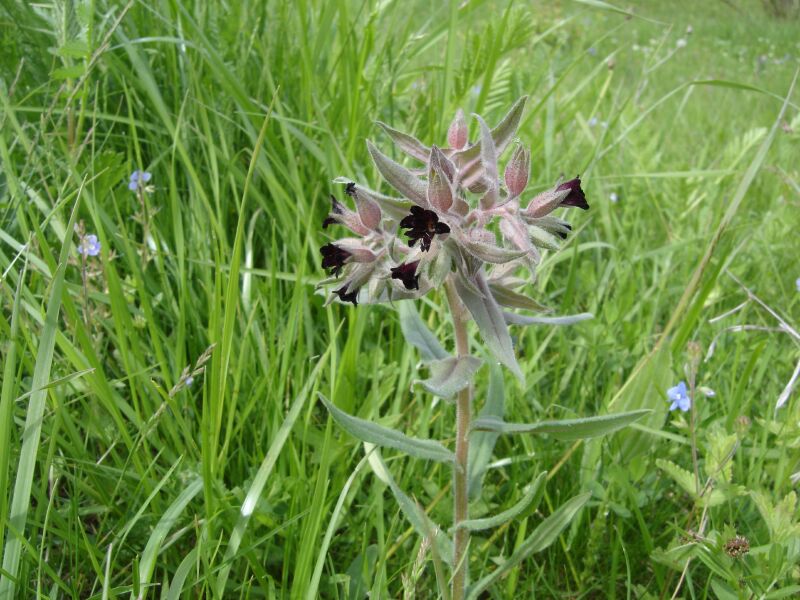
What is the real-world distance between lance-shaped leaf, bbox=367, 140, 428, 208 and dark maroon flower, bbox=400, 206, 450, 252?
0.30 feet

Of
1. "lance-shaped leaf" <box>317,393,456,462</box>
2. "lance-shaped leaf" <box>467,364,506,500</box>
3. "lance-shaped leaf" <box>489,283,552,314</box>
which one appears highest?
"lance-shaped leaf" <box>489,283,552,314</box>

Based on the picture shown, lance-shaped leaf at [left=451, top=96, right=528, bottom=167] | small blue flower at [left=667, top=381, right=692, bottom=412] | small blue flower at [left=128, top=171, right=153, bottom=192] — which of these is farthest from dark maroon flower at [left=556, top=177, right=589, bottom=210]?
small blue flower at [left=128, top=171, right=153, bottom=192]

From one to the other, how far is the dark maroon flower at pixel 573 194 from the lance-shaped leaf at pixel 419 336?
0.52 m

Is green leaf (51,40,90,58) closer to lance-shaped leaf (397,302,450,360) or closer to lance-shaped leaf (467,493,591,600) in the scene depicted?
lance-shaped leaf (397,302,450,360)

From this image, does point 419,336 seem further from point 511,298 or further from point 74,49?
point 74,49

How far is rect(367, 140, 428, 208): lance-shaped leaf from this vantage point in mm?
1391

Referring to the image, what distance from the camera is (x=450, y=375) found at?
154cm

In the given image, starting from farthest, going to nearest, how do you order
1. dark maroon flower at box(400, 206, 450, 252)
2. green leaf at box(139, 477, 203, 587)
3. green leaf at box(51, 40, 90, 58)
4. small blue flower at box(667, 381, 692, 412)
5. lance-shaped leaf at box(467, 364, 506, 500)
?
green leaf at box(51, 40, 90, 58) < small blue flower at box(667, 381, 692, 412) < lance-shaped leaf at box(467, 364, 506, 500) < green leaf at box(139, 477, 203, 587) < dark maroon flower at box(400, 206, 450, 252)

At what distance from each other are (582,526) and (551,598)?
21 centimetres

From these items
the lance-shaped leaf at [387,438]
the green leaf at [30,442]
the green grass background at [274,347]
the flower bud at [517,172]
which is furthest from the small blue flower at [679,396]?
the green leaf at [30,442]

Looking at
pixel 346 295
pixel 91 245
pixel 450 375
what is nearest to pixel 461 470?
pixel 450 375

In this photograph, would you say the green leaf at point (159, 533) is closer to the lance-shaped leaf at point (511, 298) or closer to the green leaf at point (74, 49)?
the lance-shaped leaf at point (511, 298)

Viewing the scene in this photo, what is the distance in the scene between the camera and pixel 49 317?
1.49m

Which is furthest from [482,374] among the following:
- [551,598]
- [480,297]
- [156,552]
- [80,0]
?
[80,0]
